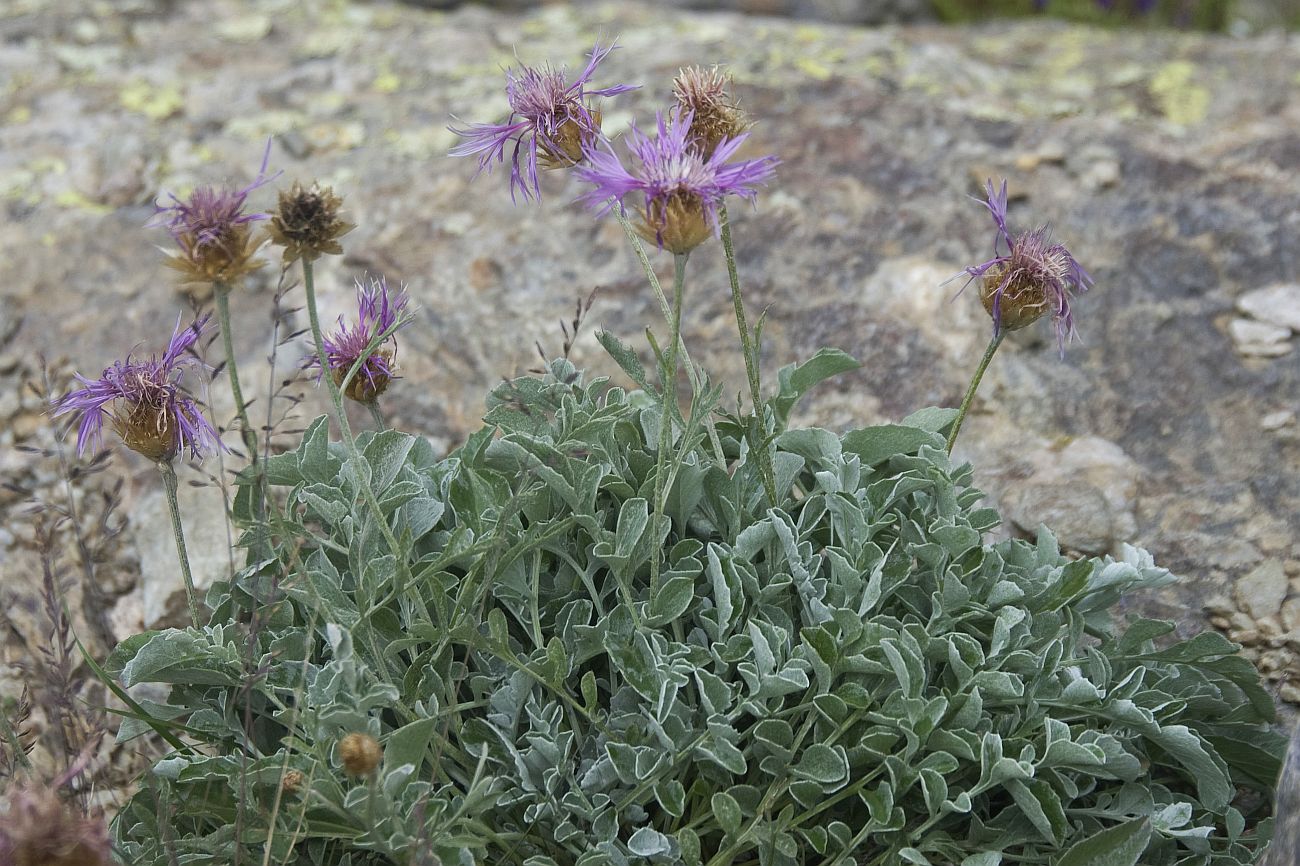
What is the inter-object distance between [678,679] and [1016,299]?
2.88ft

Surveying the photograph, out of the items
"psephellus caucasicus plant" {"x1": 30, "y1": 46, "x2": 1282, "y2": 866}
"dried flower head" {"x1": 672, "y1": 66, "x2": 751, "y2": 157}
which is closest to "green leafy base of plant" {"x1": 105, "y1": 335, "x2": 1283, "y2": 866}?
"psephellus caucasicus plant" {"x1": 30, "y1": 46, "x2": 1282, "y2": 866}

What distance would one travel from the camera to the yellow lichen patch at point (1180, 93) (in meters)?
4.40

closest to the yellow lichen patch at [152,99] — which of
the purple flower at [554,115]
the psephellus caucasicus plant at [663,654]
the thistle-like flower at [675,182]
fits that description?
the psephellus caucasicus plant at [663,654]

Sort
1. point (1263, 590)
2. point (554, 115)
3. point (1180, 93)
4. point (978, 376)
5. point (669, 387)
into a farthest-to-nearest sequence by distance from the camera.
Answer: point (1180, 93)
point (1263, 590)
point (978, 376)
point (554, 115)
point (669, 387)

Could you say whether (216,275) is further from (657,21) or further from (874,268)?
(657,21)

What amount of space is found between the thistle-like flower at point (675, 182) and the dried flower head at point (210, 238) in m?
0.50

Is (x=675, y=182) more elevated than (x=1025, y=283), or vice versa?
(x=675, y=182)

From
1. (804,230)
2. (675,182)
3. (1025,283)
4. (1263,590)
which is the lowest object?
(1263,590)

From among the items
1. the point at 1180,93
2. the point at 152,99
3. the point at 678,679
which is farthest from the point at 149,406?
the point at 1180,93

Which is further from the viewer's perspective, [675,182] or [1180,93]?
[1180,93]

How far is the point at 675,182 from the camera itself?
1.83m

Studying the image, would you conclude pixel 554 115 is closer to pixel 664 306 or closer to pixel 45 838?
pixel 664 306

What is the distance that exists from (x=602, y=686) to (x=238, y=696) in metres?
0.66

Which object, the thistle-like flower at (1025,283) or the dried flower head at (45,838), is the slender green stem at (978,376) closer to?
the thistle-like flower at (1025,283)
